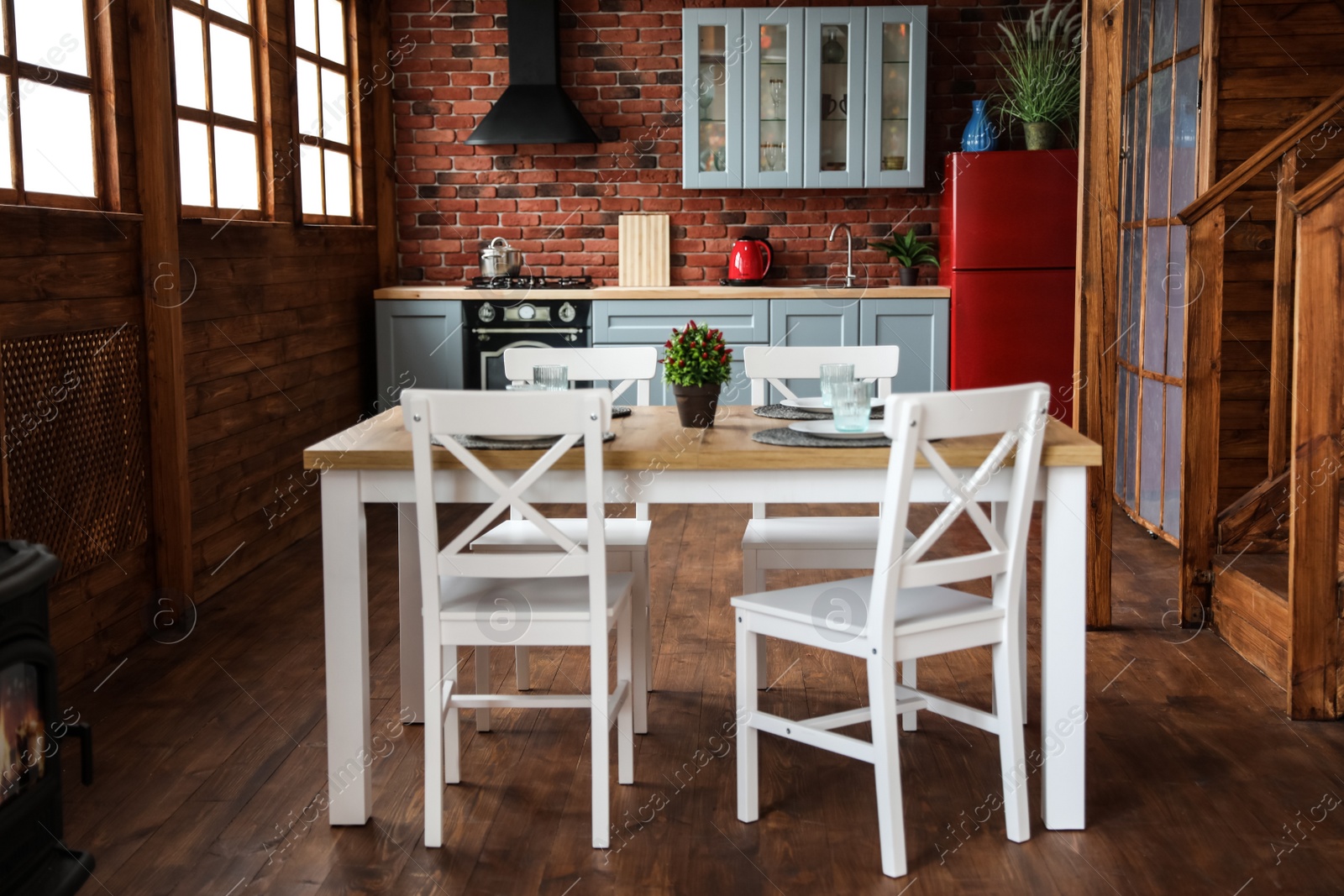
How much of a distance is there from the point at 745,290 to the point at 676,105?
45.7 inches

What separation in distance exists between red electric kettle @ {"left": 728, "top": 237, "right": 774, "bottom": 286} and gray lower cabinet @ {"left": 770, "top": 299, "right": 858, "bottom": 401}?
0.45 m

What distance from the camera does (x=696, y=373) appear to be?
260 centimetres

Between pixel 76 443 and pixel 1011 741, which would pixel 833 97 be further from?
pixel 1011 741

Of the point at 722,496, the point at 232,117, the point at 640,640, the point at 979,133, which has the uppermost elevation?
the point at 979,133

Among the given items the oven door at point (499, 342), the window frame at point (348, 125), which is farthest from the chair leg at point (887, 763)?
the oven door at point (499, 342)

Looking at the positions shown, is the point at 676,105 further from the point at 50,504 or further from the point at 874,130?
the point at 50,504

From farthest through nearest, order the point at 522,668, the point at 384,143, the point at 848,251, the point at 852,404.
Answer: the point at 848,251
the point at 384,143
the point at 522,668
the point at 852,404

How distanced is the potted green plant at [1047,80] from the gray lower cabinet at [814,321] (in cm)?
111

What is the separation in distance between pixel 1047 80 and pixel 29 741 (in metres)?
5.01

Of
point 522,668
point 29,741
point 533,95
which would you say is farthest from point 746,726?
point 533,95

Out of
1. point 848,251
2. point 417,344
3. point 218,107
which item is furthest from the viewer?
point 848,251

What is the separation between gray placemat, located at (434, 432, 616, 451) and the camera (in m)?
2.30

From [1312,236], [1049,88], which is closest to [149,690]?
[1312,236]

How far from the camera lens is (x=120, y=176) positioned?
11.6 ft
